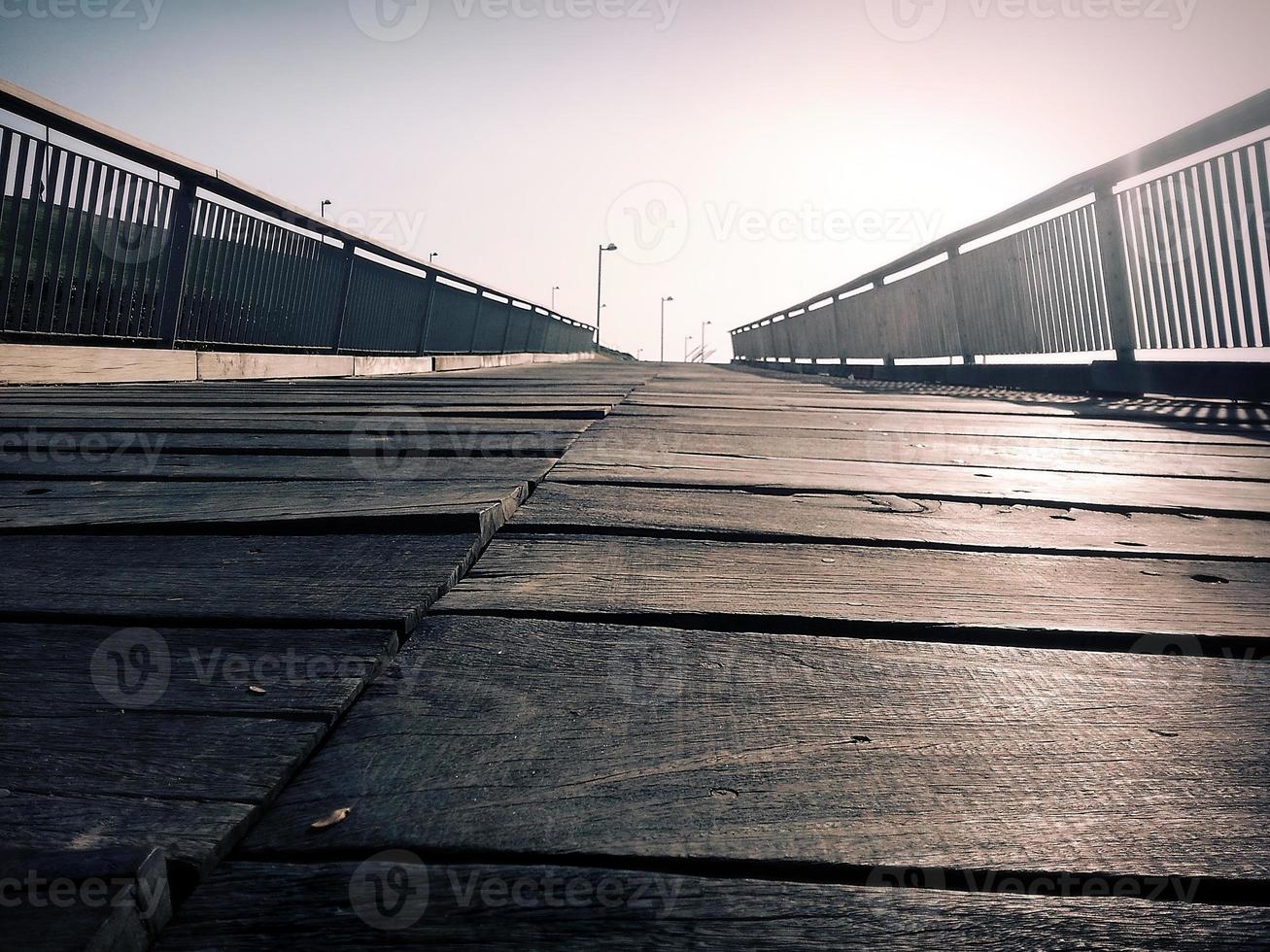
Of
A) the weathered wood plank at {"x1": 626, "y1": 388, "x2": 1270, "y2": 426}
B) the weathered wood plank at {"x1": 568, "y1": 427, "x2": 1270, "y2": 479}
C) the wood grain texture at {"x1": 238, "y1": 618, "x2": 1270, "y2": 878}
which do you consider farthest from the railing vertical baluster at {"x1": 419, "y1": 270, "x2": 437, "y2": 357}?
the wood grain texture at {"x1": 238, "y1": 618, "x2": 1270, "y2": 878}

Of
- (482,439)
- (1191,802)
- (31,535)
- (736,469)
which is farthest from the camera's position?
(482,439)

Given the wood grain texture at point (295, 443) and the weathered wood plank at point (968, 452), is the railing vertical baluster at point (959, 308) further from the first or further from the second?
the wood grain texture at point (295, 443)

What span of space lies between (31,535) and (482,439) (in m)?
1.29

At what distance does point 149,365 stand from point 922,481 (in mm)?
4802

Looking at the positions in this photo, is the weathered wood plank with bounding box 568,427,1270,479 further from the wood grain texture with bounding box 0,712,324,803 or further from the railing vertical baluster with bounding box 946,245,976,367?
the railing vertical baluster with bounding box 946,245,976,367

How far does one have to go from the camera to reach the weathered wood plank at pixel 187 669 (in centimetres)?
76

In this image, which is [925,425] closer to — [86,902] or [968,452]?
[968,452]

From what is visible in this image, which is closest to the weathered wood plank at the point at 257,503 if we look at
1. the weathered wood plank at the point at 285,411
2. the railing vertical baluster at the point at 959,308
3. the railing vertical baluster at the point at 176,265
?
the weathered wood plank at the point at 285,411

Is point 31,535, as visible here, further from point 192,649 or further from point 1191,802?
point 1191,802

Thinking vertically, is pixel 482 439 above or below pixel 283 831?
above

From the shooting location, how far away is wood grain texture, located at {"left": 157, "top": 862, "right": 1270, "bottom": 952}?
1.66 feet

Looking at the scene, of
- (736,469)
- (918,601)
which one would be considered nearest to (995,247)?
(736,469)

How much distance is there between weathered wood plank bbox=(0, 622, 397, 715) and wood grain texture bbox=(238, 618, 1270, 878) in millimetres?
55

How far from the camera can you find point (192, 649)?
893 millimetres
